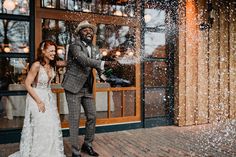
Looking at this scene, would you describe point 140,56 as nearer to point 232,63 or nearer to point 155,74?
point 155,74

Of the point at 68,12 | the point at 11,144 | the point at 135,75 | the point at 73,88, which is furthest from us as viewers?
the point at 135,75

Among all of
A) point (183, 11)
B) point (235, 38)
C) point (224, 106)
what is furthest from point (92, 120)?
point (235, 38)

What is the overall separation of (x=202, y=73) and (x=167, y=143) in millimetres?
2566

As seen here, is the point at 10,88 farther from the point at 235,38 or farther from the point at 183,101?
the point at 235,38

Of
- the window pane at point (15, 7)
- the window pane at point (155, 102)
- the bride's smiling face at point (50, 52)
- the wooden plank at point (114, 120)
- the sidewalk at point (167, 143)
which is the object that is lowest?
the sidewalk at point (167, 143)

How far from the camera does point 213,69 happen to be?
7.77 meters

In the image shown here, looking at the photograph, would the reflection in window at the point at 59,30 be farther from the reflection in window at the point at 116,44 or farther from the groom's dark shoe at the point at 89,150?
the groom's dark shoe at the point at 89,150

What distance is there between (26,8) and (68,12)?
0.86 m

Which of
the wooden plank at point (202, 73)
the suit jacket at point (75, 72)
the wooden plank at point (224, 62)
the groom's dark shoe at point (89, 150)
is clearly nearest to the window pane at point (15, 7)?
the suit jacket at point (75, 72)

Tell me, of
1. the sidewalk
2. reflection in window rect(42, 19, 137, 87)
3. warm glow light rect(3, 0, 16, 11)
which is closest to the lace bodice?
the sidewalk

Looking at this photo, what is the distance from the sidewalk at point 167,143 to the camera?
203 inches

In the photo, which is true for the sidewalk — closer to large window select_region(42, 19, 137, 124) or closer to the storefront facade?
the storefront facade

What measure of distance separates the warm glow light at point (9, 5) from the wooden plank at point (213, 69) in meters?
4.78

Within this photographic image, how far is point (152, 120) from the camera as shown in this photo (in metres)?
7.25
